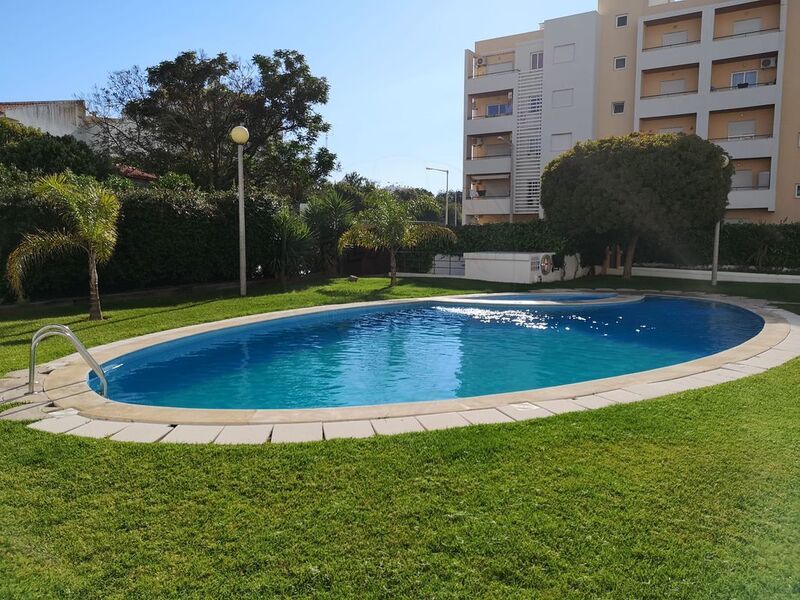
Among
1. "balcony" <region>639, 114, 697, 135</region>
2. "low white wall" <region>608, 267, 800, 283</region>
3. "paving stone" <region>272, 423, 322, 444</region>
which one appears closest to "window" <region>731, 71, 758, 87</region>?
"balcony" <region>639, 114, 697, 135</region>

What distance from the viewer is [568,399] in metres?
5.96

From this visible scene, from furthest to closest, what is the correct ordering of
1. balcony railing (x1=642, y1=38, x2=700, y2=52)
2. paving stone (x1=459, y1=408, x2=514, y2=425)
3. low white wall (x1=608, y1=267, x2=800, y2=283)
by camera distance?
balcony railing (x1=642, y1=38, x2=700, y2=52) < low white wall (x1=608, y1=267, x2=800, y2=283) < paving stone (x1=459, y1=408, x2=514, y2=425)

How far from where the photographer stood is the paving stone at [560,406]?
18.1 feet

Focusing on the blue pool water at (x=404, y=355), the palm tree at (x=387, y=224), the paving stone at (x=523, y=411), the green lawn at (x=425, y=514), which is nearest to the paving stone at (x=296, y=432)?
the green lawn at (x=425, y=514)

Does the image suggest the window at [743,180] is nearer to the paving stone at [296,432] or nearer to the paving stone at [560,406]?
the paving stone at [560,406]

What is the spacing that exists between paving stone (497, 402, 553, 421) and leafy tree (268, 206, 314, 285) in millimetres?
14896

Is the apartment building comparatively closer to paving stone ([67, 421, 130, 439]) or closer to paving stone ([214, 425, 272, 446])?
paving stone ([214, 425, 272, 446])

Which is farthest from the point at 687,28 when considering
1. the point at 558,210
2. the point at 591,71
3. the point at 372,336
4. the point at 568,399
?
the point at 568,399

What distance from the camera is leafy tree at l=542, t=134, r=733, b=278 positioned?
21266 millimetres

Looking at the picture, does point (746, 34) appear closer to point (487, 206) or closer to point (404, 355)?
point (487, 206)

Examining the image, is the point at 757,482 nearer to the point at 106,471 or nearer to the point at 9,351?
the point at 106,471

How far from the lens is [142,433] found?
16.2ft

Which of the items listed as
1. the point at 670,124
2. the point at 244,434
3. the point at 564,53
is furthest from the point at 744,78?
the point at 244,434

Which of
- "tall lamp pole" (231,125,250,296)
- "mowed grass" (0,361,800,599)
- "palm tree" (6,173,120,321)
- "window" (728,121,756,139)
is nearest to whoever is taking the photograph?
"mowed grass" (0,361,800,599)
